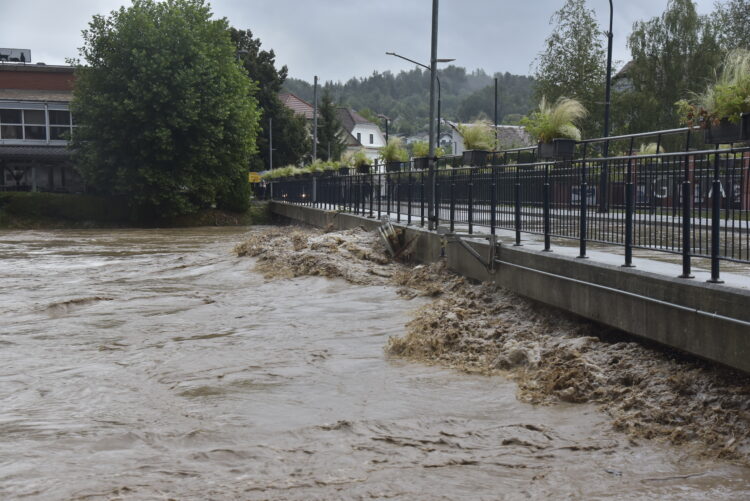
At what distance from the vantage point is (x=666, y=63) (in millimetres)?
44875

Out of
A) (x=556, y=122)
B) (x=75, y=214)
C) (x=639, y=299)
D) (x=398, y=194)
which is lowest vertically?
(x=639, y=299)

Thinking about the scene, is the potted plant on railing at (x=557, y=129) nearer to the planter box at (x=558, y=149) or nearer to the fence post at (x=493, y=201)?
the planter box at (x=558, y=149)

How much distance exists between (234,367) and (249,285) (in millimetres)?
7448

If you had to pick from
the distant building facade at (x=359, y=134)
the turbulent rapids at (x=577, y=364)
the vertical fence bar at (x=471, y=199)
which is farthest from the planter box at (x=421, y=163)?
the distant building facade at (x=359, y=134)

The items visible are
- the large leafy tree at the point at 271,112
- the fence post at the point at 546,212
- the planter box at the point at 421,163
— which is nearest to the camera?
the fence post at the point at 546,212

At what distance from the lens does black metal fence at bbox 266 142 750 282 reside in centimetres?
751

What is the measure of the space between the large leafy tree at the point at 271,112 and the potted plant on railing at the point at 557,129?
5070 centimetres

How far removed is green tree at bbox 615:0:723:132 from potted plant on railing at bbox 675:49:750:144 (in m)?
35.7

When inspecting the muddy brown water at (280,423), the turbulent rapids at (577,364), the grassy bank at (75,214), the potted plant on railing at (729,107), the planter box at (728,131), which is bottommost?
the muddy brown water at (280,423)

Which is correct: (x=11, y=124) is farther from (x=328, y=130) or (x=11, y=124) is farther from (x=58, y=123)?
(x=328, y=130)

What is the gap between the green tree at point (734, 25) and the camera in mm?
44094

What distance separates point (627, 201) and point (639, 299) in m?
1.16

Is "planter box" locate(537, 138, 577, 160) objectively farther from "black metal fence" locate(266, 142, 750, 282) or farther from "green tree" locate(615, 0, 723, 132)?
"green tree" locate(615, 0, 723, 132)

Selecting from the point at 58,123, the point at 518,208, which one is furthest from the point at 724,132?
the point at 58,123
